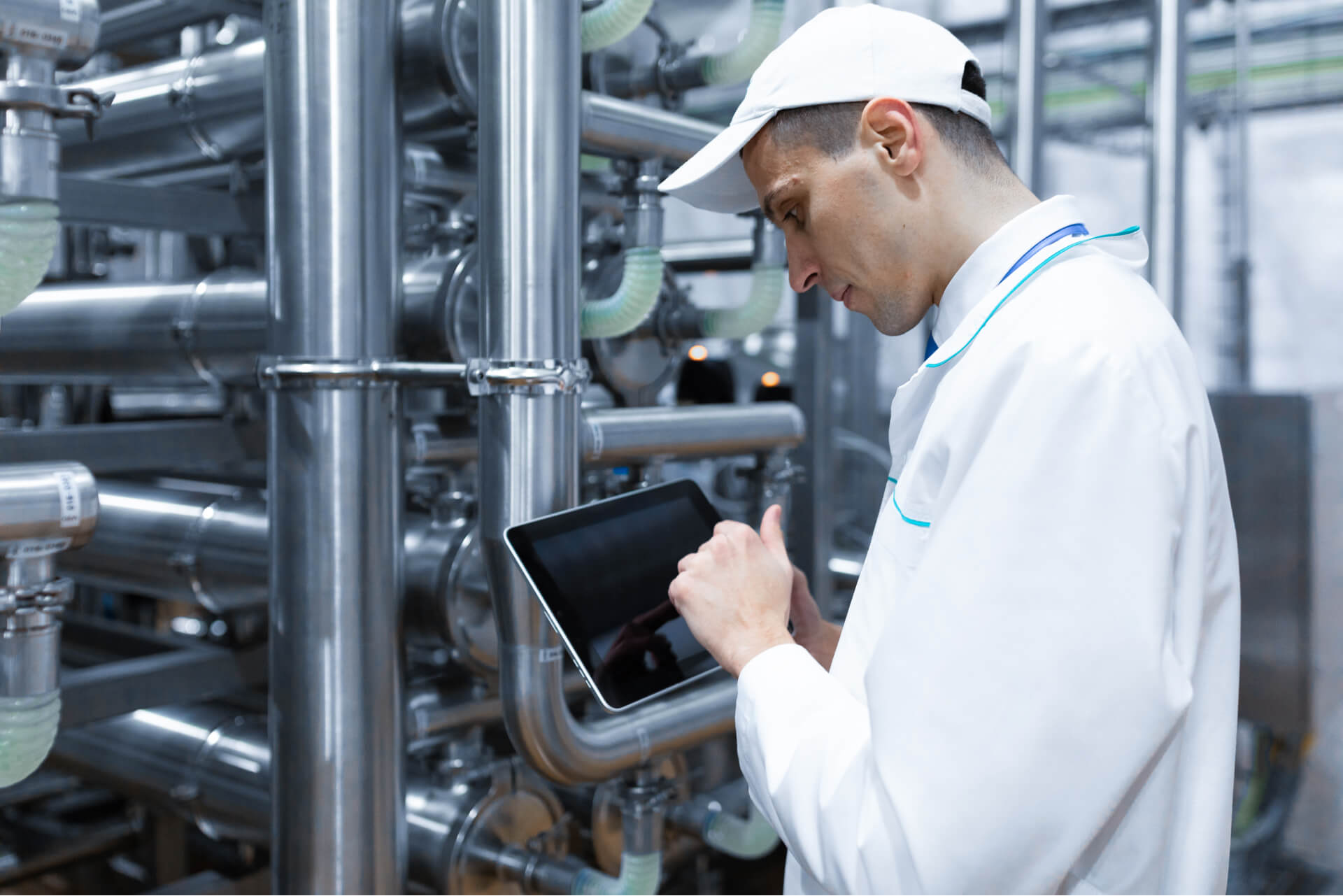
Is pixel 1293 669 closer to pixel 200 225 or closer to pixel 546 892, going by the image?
pixel 546 892

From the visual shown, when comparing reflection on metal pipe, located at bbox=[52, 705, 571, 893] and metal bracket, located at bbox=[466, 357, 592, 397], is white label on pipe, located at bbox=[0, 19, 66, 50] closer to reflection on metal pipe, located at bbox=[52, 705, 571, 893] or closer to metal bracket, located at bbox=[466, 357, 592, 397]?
metal bracket, located at bbox=[466, 357, 592, 397]

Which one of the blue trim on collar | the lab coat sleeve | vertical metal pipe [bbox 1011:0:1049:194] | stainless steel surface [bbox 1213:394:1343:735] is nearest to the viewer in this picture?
the lab coat sleeve

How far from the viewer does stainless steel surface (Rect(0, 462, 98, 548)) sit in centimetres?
85

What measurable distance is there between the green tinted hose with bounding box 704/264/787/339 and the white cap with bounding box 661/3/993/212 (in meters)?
0.79

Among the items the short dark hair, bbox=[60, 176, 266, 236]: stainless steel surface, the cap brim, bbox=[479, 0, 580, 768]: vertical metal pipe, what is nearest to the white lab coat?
the short dark hair

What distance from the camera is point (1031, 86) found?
2.17 m

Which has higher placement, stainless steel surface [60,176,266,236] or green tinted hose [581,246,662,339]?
stainless steel surface [60,176,266,236]

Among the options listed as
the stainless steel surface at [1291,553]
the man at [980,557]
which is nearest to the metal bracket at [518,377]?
the man at [980,557]

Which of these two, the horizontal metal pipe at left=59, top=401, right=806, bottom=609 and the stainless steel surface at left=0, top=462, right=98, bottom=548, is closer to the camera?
the stainless steel surface at left=0, top=462, right=98, bottom=548

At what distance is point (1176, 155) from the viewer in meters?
2.28

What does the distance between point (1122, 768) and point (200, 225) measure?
3.94ft

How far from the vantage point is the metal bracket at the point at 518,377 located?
1.07 m

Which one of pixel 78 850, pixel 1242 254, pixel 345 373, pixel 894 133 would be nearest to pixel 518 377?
pixel 345 373

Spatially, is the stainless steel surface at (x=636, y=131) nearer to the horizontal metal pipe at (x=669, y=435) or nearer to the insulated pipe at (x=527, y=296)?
the insulated pipe at (x=527, y=296)
